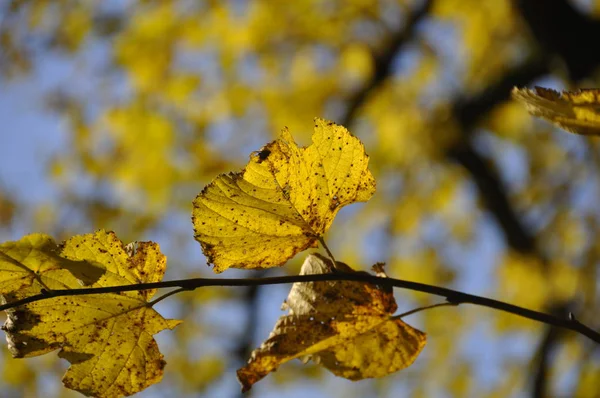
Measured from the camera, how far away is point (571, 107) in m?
0.45

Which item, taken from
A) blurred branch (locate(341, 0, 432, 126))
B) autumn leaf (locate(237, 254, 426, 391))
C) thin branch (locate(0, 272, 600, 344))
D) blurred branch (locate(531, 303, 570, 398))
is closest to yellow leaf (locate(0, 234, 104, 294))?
thin branch (locate(0, 272, 600, 344))

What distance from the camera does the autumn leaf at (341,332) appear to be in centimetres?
48

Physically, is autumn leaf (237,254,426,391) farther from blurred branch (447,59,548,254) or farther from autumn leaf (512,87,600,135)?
blurred branch (447,59,548,254)

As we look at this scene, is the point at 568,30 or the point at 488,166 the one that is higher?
the point at 488,166

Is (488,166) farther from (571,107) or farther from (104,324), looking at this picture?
(104,324)

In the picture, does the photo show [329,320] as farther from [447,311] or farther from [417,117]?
[447,311]

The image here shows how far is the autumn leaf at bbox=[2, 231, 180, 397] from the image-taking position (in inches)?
18.1

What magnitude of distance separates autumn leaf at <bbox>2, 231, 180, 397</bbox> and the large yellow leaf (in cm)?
6

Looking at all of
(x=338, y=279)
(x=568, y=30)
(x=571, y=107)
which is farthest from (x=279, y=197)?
(x=568, y=30)

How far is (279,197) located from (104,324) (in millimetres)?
183

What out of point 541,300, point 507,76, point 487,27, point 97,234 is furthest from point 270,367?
point 487,27

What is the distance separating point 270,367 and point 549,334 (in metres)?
1.83

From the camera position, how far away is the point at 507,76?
2.54 meters

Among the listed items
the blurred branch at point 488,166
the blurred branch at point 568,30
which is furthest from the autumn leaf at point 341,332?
the blurred branch at point 488,166
